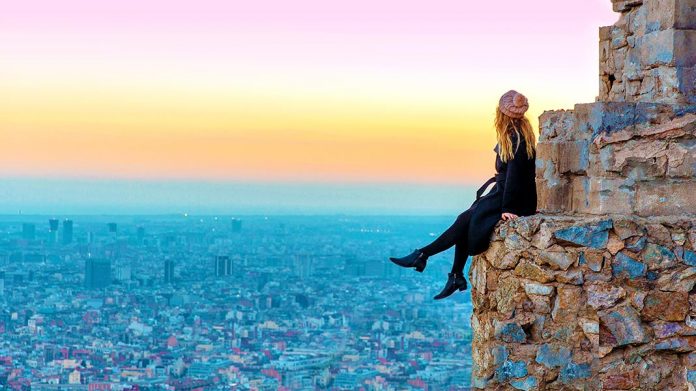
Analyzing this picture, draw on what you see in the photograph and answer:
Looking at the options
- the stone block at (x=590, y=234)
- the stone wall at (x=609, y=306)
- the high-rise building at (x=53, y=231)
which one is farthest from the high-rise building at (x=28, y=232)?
the stone block at (x=590, y=234)

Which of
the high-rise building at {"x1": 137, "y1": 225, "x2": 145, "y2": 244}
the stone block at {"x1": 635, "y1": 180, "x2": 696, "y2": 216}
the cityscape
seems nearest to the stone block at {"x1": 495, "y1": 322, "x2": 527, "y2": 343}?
the stone block at {"x1": 635, "y1": 180, "x2": 696, "y2": 216}

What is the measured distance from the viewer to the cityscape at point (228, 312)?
49219mm

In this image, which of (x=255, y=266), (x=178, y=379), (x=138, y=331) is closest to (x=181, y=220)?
(x=255, y=266)

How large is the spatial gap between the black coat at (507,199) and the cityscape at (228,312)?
3671 cm

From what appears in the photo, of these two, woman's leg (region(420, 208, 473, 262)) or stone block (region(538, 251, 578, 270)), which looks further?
woman's leg (region(420, 208, 473, 262))

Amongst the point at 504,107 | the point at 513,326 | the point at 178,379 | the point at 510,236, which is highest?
the point at 504,107

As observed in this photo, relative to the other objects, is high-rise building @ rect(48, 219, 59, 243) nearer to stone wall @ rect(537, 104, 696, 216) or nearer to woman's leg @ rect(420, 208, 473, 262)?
woman's leg @ rect(420, 208, 473, 262)

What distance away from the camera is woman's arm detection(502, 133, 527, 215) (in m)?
5.51

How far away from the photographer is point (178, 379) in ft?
163

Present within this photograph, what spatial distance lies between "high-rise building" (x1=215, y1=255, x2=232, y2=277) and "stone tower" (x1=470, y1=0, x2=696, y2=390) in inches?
3323

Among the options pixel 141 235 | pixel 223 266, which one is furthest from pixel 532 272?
pixel 141 235

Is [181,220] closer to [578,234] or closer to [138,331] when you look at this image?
[138,331]

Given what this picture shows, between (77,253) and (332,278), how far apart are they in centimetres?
2603

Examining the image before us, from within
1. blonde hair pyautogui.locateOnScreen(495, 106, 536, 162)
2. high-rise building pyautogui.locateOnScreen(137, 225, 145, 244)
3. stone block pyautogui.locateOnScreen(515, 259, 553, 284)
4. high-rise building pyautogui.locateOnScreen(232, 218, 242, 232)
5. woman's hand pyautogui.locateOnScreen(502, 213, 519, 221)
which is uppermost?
blonde hair pyautogui.locateOnScreen(495, 106, 536, 162)
